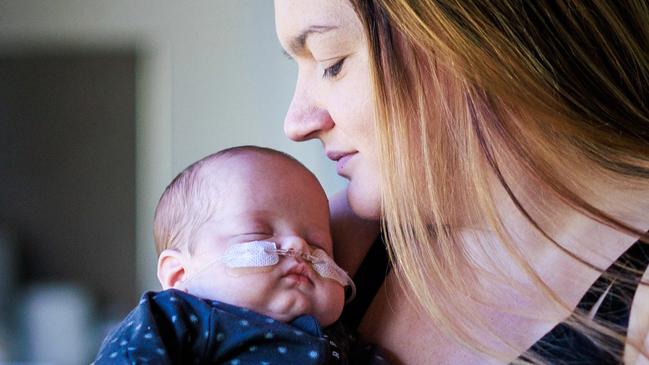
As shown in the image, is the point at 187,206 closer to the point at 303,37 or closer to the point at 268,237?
the point at 268,237

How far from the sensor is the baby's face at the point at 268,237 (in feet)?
3.41

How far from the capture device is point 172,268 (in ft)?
3.65

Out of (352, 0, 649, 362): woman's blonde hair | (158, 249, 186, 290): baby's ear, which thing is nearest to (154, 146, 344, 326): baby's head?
(158, 249, 186, 290): baby's ear

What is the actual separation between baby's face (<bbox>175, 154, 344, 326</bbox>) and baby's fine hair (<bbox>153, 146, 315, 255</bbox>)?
Result: 0.04 ft

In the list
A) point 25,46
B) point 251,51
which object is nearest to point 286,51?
point 251,51

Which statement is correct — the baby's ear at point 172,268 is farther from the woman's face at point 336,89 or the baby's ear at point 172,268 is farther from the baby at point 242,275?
the woman's face at point 336,89

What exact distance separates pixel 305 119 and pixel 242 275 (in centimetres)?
25

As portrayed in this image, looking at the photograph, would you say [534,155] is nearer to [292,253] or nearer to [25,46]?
[292,253]

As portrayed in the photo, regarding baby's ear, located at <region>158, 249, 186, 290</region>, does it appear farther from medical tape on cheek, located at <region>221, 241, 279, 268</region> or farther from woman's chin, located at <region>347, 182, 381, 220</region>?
woman's chin, located at <region>347, 182, 381, 220</region>

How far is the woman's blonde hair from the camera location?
3.36 feet

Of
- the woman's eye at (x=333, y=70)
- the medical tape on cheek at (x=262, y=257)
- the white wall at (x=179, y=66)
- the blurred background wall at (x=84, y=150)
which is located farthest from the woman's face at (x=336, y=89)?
the blurred background wall at (x=84, y=150)

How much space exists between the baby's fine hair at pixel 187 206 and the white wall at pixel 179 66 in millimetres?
2151

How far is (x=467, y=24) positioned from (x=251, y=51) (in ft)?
9.84

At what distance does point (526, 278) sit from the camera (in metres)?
1.04
